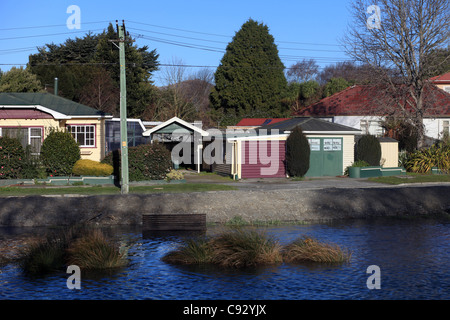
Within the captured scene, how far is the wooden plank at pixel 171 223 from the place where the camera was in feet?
64.7

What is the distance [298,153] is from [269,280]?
1948cm

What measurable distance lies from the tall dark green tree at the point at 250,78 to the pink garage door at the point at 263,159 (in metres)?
28.9

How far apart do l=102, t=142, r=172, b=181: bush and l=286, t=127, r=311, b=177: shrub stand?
721cm

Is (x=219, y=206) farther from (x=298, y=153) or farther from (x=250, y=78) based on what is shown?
(x=250, y=78)

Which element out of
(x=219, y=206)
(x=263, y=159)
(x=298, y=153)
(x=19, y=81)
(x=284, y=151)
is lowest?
(x=219, y=206)

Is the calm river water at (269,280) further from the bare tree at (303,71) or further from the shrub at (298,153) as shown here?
the bare tree at (303,71)

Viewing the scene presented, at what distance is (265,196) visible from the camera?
23.0m

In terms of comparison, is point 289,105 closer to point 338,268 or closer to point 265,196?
point 265,196

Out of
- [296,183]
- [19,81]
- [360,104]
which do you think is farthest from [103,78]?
[296,183]

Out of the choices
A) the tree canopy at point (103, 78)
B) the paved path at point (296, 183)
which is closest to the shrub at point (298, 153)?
the paved path at point (296, 183)

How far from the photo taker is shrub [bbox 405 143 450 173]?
35.1 m

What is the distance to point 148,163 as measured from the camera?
28.8 m

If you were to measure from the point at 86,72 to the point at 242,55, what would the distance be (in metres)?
18.5
